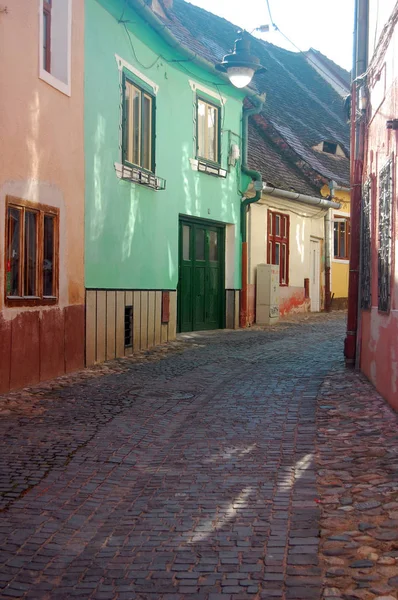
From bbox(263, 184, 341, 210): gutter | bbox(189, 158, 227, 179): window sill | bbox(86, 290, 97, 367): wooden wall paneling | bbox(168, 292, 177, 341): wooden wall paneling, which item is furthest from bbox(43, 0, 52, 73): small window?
bbox(263, 184, 341, 210): gutter

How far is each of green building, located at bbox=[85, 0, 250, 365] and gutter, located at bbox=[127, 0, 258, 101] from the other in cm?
2

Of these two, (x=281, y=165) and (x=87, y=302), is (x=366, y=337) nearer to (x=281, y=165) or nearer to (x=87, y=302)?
(x=87, y=302)

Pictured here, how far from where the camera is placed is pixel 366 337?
9.98m

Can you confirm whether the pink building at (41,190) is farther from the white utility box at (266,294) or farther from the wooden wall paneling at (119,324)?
the white utility box at (266,294)

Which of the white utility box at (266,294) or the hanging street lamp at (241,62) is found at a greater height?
the hanging street lamp at (241,62)

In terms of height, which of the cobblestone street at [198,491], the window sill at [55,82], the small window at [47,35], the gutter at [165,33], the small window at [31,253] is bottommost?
the cobblestone street at [198,491]

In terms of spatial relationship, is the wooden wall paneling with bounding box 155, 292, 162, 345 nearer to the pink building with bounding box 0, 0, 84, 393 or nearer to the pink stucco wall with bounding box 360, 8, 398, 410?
the pink building with bounding box 0, 0, 84, 393

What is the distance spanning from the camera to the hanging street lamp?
13.9 metres

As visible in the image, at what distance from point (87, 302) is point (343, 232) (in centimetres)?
1601

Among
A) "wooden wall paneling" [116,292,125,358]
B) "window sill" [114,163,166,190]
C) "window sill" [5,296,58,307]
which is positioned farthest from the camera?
"window sill" [114,163,166,190]

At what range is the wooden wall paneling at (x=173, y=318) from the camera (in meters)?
14.4

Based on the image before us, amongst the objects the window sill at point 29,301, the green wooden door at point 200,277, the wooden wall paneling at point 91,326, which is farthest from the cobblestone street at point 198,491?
the green wooden door at point 200,277

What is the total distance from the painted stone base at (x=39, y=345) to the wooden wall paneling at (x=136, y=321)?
2.13 meters

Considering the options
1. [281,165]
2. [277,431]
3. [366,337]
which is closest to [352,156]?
[366,337]
